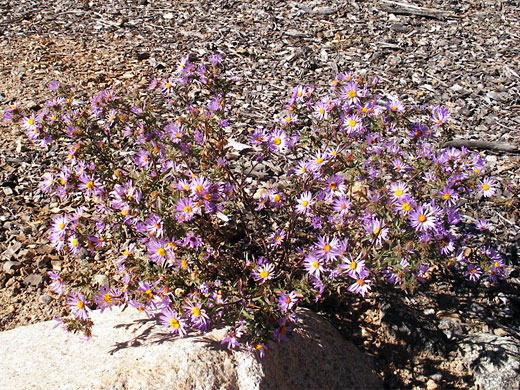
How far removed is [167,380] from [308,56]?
3.86 m

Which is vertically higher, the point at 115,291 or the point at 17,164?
the point at 115,291

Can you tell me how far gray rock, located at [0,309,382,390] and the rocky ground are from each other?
35cm

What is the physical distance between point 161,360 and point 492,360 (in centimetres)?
191

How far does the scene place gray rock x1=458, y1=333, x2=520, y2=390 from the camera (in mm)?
2930

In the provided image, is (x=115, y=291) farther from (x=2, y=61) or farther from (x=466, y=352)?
(x=2, y=61)

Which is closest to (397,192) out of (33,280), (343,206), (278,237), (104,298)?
(343,206)

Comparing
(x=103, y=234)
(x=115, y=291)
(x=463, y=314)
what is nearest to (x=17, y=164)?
(x=103, y=234)

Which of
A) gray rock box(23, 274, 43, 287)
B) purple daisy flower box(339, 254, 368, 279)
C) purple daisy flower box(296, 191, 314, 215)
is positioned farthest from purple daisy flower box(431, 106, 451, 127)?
gray rock box(23, 274, 43, 287)

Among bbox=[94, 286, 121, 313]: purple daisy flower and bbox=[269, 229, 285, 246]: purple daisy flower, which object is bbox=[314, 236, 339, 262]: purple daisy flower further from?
bbox=[94, 286, 121, 313]: purple daisy flower

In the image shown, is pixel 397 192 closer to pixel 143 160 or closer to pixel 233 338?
pixel 233 338

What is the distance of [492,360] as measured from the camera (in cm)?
298

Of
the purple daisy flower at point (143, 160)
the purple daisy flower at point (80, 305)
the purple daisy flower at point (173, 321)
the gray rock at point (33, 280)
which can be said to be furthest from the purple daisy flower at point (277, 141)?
the gray rock at point (33, 280)

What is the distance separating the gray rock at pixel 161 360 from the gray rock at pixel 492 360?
58 cm

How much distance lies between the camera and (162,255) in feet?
7.80
